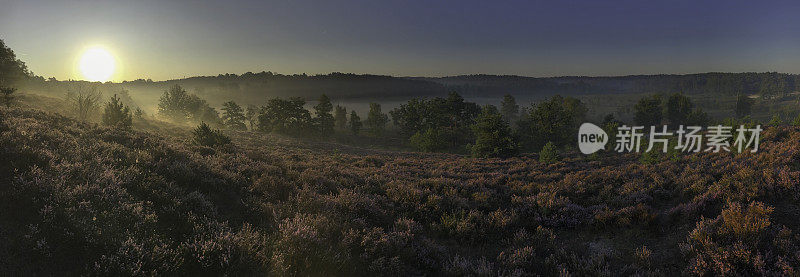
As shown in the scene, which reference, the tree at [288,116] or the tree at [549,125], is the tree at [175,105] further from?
the tree at [549,125]

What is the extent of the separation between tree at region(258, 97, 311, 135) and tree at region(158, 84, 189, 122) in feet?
98.4

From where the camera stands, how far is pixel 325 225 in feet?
18.7

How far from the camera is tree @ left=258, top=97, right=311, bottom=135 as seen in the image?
67812mm

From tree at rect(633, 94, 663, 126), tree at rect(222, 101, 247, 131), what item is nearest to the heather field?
tree at rect(222, 101, 247, 131)

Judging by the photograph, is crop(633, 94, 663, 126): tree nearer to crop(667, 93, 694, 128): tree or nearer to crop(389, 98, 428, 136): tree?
crop(667, 93, 694, 128): tree

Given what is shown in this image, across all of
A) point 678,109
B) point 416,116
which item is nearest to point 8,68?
point 416,116

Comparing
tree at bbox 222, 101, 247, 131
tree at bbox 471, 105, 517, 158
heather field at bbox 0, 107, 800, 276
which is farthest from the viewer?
tree at bbox 222, 101, 247, 131

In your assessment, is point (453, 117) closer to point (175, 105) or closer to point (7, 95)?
point (7, 95)

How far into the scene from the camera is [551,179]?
13844 mm

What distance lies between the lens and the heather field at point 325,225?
4082 millimetres

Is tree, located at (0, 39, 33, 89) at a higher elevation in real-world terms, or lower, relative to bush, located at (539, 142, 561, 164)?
higher

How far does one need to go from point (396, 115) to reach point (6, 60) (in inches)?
3403

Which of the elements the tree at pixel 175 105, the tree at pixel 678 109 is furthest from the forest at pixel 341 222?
the tree at pixel 678 109

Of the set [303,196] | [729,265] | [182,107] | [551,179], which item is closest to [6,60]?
[182,107]
